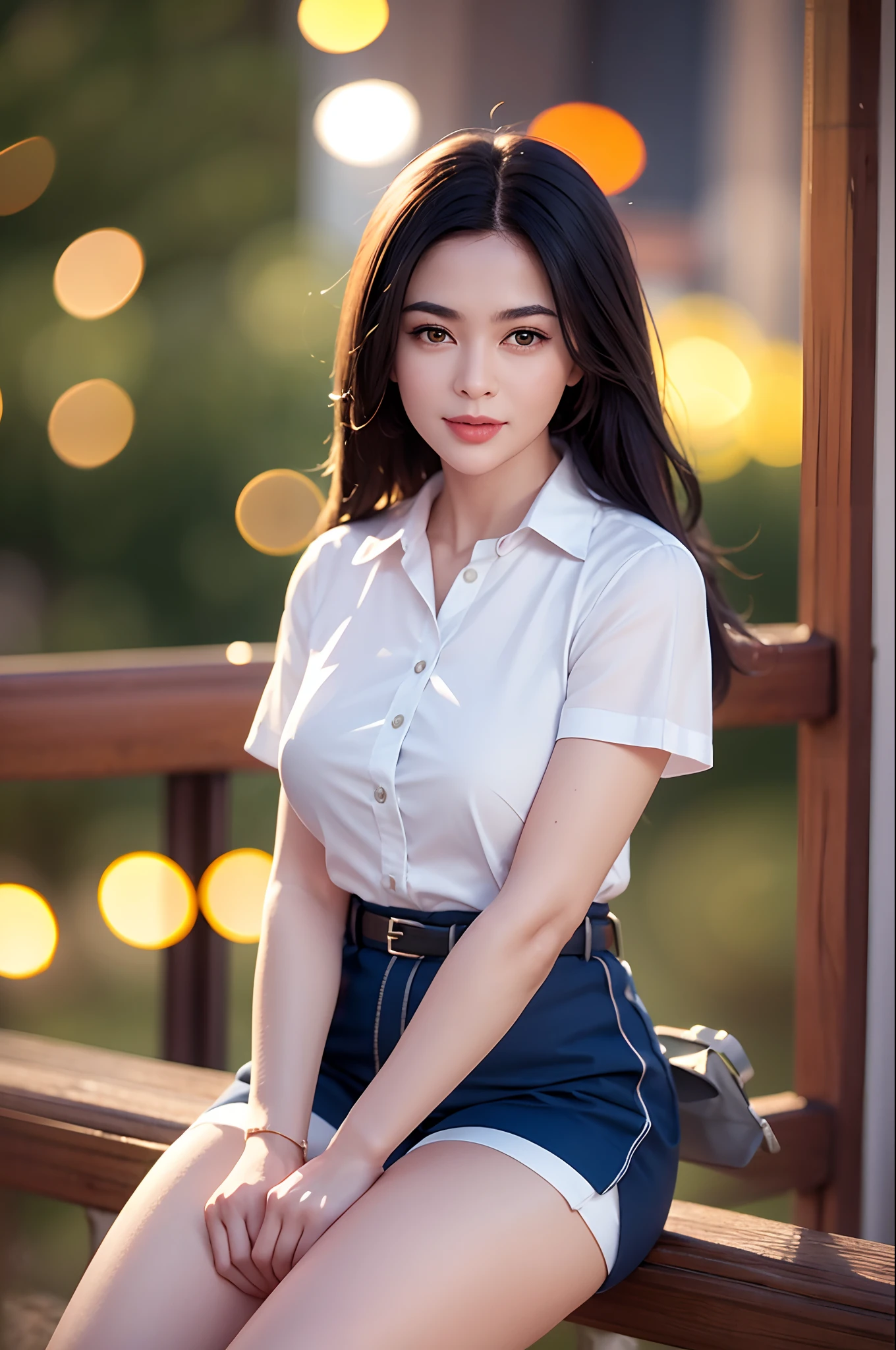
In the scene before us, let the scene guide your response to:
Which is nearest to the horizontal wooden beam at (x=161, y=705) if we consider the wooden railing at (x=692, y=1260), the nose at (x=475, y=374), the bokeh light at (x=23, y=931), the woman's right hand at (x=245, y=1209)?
the wooden railing at (x=692, y=1260)

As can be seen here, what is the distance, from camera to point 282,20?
2586 mm

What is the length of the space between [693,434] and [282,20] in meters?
1.26

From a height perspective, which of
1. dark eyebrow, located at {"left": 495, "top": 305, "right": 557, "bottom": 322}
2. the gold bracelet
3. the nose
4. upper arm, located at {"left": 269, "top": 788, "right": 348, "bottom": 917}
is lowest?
the gold bracelet

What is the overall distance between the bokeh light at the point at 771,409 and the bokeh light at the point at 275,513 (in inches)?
35.9

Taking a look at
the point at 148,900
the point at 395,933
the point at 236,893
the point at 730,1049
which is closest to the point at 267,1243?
the point at 395,933

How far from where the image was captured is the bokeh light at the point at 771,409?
2238 mm

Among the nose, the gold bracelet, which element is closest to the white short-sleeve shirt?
the nose

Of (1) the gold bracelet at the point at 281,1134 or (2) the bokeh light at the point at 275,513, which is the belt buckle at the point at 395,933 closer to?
(1) the gold bracelet at the point at 281,1134

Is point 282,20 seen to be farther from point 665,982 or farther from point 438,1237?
point 438,1237

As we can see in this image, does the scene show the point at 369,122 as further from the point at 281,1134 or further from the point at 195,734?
the point at 281,1134

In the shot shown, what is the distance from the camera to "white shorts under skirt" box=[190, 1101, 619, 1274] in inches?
39.5

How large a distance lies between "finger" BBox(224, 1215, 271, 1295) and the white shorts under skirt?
0.16m

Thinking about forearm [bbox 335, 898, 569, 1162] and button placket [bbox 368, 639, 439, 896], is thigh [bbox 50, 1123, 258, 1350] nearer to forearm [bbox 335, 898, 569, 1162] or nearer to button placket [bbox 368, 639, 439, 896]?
forearm [bbox 335, 898, 569, 1162]

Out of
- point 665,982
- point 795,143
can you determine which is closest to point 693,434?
point 795,143
